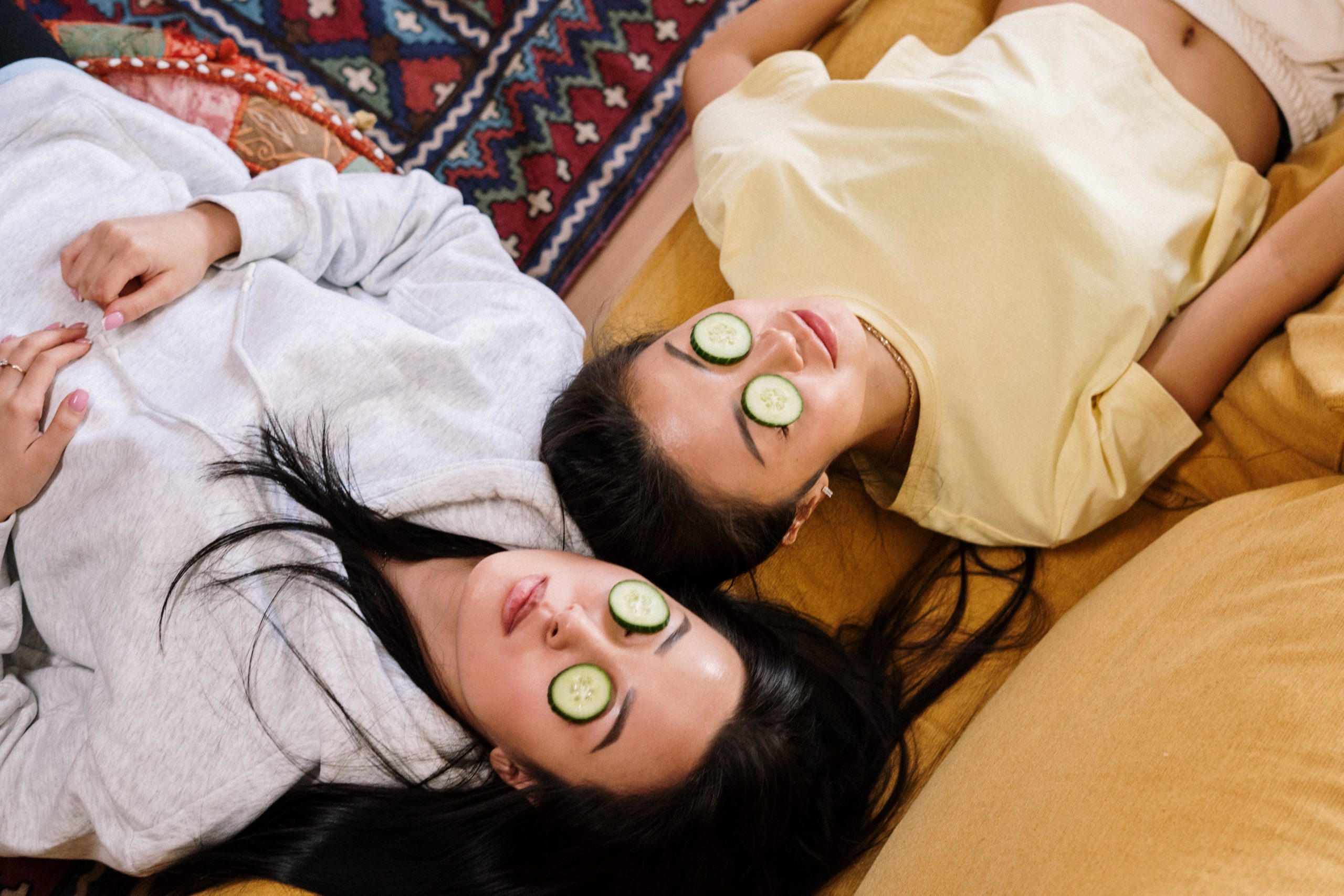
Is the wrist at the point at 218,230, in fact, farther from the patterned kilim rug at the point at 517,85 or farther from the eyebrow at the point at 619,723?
the eyebrow at the point at 619,723

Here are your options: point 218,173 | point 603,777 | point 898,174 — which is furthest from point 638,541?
point 218,173

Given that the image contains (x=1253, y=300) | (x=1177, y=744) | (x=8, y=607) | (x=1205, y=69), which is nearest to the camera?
(x=1177, y=744)

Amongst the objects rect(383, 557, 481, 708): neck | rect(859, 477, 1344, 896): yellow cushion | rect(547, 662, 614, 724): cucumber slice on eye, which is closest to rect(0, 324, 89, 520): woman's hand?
rect(383, 557, 481, 708): neck

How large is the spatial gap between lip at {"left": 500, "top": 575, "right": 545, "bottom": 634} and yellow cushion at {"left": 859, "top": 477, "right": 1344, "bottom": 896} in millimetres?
597

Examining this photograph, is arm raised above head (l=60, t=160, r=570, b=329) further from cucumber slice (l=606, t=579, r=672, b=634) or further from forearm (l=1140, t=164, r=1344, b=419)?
forearm (l=1140, t=164, r=1344, b=419)

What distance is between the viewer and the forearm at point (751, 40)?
1931 mm

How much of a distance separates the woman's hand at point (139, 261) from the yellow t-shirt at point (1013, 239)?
3.05 ft

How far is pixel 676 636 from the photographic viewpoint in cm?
121

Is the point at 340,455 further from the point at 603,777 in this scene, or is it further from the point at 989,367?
the point at 989,367

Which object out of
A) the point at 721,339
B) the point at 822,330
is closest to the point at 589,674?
the point at 721,339

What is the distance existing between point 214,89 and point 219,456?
0.93 m

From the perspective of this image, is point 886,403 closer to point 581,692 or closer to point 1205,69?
point 581,692

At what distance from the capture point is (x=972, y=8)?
202cm

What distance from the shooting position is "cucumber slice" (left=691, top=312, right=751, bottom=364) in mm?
1354
